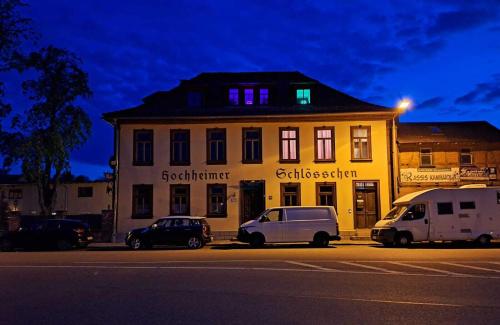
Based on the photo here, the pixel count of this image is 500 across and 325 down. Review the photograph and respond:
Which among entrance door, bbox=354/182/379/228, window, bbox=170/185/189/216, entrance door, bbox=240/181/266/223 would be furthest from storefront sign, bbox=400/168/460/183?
window, bbox=170/185/189/216

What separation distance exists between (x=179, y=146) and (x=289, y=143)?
21.2ft

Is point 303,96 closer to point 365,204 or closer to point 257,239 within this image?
point 365,204

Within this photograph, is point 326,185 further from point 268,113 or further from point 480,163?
point 480,163

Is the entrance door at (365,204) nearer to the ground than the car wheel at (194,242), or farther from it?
farther from it

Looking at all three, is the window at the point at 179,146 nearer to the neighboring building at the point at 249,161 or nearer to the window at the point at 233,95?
the neighboring building at the point at 249,161

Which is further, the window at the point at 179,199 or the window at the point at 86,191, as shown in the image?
the window at the point at 86,191

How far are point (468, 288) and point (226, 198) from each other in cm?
1954

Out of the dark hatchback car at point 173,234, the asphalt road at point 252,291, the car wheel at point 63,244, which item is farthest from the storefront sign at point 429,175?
the car wheel at point 63,244

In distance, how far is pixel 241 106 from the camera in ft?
101

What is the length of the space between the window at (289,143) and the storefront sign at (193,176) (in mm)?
3444

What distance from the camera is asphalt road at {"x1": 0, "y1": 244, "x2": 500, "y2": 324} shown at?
7.93m

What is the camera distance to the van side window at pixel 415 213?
23.3 m

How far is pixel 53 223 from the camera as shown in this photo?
2350 cm

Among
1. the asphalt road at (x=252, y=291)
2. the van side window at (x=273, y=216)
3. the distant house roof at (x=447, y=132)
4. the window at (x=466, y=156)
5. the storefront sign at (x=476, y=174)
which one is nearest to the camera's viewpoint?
the asphalt road at (x=252, y=291)
